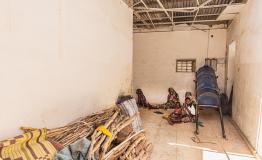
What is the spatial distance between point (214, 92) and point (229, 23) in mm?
3147

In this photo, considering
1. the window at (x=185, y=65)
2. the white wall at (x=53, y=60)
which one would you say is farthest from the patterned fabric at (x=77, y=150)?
the window at (x=185, y=65)

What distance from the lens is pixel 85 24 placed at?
2877mm

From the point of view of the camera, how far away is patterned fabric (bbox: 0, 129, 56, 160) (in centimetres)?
148

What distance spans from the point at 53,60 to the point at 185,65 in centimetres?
584

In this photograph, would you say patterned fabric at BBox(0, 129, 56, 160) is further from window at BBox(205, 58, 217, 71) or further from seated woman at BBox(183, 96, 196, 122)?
window at BBox(205, 58, 217, 71)

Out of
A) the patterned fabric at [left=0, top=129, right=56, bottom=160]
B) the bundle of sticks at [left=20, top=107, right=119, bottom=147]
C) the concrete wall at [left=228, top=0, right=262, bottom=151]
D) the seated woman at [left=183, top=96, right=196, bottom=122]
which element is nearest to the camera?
the patterned fabric at [left=0, top=129, right=56, bottom=160]

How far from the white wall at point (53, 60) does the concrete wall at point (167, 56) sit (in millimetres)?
3810

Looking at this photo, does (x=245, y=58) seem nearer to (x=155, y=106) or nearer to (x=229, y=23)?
(x=229, y=23)

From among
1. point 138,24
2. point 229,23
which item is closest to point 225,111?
point 229,23

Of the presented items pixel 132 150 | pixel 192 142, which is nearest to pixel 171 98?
pixel 192 142

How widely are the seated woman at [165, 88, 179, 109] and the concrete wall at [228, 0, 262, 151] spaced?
2.23 metres

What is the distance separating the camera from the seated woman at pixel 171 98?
7.04 m

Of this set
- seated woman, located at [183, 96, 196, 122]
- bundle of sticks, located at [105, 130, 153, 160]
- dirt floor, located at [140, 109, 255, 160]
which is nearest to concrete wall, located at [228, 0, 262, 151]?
dirt floor, located at [140, 109, 255, 160]

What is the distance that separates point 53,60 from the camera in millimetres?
2234
